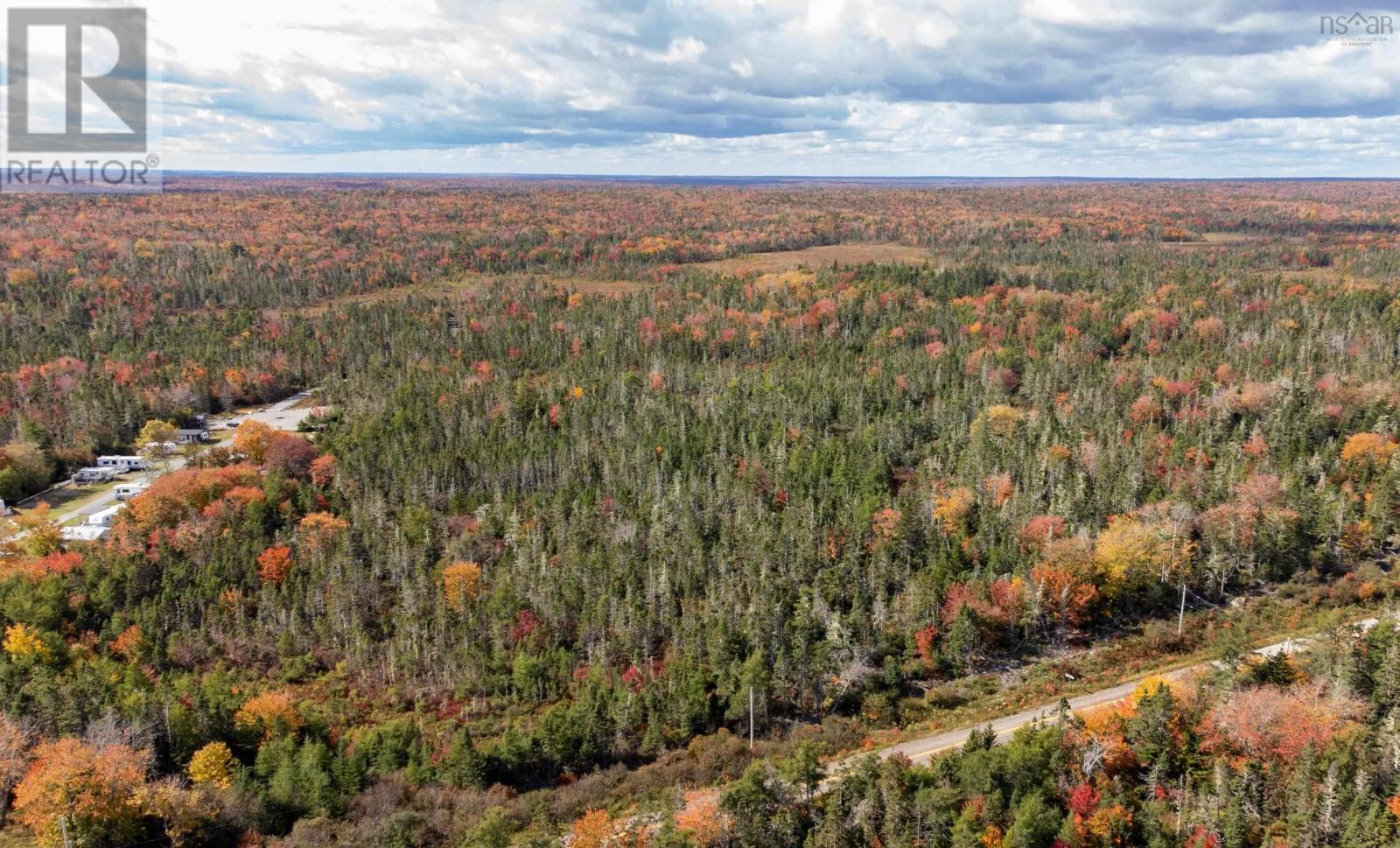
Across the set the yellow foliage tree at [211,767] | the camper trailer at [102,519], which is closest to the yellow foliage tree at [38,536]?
the camper trailer at [102,519]

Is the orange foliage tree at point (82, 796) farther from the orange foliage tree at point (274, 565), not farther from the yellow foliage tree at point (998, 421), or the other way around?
the yellow foliage tree at point (998, 421)

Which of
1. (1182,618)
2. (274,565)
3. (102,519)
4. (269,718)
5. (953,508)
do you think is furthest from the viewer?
(102,519)

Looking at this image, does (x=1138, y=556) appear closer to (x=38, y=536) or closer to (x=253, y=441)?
(x=253, y=441)

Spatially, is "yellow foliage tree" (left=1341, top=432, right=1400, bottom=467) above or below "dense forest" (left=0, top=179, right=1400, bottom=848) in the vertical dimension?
above

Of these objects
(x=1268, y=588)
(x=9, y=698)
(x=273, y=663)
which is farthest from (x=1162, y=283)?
(x=9, y=698)

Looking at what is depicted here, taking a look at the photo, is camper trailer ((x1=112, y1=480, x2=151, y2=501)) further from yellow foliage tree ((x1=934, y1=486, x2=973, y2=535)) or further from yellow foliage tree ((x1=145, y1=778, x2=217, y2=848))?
yellow foliage tree ((x1=934, y1=486, x2=973, y2=535))

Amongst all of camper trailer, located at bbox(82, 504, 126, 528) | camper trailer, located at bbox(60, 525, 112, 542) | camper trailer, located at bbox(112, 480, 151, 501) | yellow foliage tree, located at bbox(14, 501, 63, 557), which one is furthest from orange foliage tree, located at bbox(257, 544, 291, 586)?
camper trailer, located at bbox(112, 480, 151, 501)

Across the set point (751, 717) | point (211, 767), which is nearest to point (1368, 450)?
point (751, 717)
